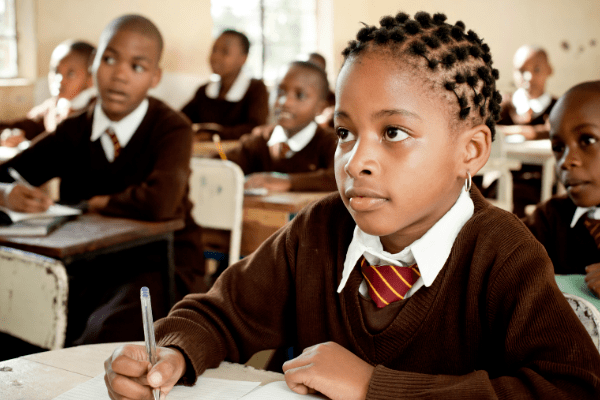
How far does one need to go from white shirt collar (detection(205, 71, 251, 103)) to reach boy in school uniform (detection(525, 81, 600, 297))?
13.8 feet

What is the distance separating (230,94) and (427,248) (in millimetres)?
4879

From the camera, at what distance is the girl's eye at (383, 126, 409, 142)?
77 centimetres

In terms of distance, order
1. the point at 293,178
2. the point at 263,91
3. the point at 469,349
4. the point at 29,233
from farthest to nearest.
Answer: the point at 263,91 → the point at 293,178 → the point at 29,233 → the point at 469,349

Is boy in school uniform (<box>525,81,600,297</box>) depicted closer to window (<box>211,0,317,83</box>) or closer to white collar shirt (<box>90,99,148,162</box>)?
white collar shirt (<box>90,99,148,162</box>)

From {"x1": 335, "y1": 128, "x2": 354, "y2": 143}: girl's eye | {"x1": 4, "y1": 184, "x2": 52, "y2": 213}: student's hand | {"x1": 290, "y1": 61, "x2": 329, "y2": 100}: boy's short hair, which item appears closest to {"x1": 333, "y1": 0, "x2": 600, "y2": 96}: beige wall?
{"x1": 290, "y1": 61, "x2": 329, "y2": 100}: boy's short hair

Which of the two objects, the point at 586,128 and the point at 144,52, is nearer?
the point at 586,128

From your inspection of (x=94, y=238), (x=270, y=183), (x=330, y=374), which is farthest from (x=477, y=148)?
(x=270, y=183)

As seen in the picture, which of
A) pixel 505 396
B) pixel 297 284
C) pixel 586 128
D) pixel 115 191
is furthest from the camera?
pixel 115 191

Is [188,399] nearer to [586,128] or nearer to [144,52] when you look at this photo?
[586,128]

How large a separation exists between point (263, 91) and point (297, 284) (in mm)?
4651

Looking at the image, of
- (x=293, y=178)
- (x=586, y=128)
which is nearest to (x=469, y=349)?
(x=586, y=128)

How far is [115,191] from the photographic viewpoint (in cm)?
216

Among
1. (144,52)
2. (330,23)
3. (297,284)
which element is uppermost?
(330,23)

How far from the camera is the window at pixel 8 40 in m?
5.02
